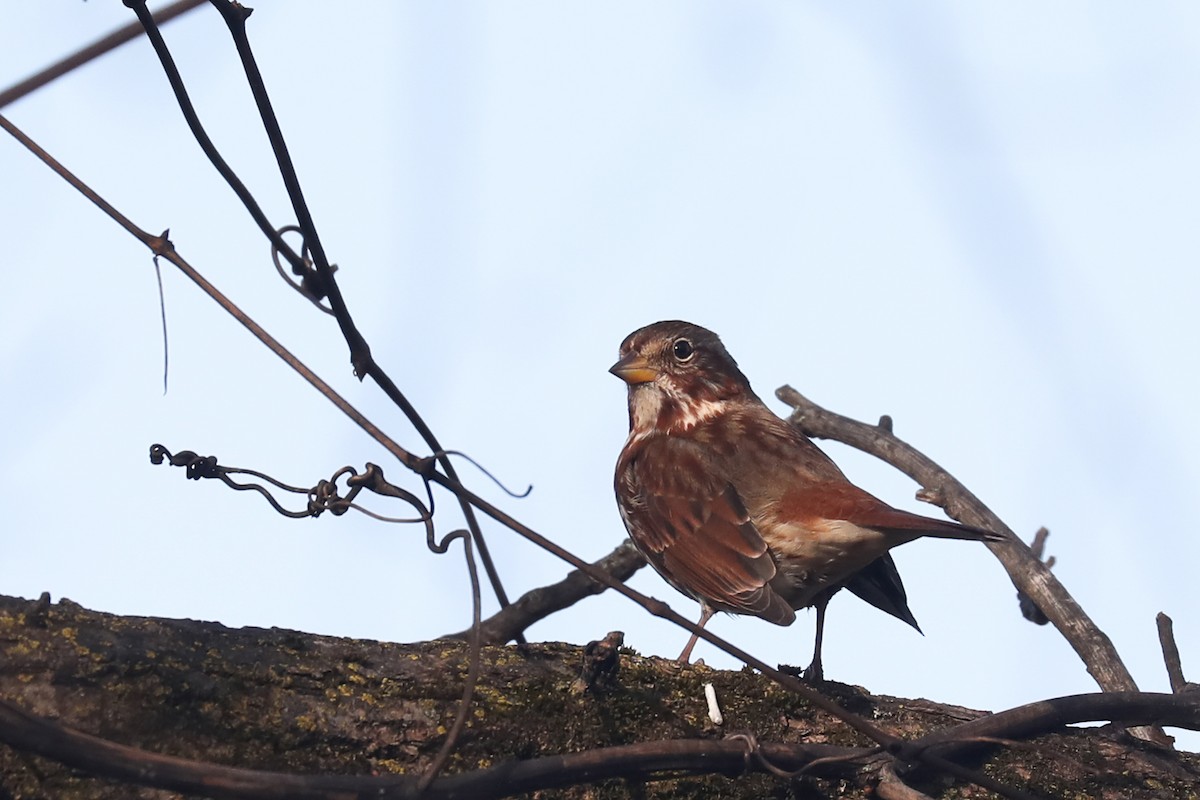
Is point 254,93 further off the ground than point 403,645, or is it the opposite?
point 254,93

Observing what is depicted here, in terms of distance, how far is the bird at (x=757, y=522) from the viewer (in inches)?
171

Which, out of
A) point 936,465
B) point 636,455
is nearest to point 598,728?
point 936,465

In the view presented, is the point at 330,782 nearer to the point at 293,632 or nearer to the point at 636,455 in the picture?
the point at 293,632

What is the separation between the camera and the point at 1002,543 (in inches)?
172

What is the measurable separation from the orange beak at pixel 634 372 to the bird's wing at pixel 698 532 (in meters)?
0.64

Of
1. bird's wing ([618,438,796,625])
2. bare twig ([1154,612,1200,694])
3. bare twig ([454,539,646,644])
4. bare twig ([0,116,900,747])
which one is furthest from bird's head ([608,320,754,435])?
bare twig ([0,116,900,747])

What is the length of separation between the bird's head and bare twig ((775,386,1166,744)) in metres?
0.89

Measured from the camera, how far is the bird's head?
6.02 metres

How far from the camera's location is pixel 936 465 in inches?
181

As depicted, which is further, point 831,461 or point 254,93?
point 831,461

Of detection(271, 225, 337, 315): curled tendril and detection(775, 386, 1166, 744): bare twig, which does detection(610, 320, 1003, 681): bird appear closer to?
detection(775, 386, 1166, 744): bare twig

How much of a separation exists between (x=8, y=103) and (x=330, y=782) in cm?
165

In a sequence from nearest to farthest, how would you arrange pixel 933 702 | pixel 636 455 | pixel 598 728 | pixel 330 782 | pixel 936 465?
pixel 330 782 < pixel 598 728 < pixel 933 702 < pixel 936 465 < pixel 636 455

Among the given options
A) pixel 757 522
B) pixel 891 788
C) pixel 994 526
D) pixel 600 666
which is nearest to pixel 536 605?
pixel 757 522
